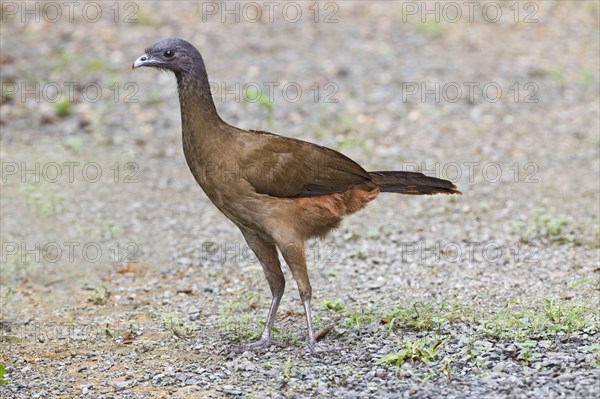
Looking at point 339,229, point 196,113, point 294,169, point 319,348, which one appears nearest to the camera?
point 319,348

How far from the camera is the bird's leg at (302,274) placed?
5.84 m

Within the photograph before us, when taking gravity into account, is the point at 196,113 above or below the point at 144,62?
below

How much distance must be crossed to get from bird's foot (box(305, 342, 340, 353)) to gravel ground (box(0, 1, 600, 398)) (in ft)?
0.31

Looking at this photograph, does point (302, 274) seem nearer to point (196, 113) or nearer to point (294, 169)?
point (294, 169)

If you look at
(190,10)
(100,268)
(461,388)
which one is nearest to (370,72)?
(190,10)

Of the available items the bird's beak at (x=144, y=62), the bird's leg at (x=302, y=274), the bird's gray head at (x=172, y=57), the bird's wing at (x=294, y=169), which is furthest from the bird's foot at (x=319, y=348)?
the bird's beak at (x=144, y=62)

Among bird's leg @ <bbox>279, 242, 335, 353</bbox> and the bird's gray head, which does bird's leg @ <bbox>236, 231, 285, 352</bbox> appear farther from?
the bird's gray head

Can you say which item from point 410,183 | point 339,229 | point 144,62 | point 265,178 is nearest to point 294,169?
point 265,178

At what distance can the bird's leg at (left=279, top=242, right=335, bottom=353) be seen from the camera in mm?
5845

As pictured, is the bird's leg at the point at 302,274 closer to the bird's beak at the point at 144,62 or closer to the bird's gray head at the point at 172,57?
the bird's gray head at the point at 172,57

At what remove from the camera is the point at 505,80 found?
12602 millimetres

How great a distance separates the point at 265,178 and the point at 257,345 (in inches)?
41.6

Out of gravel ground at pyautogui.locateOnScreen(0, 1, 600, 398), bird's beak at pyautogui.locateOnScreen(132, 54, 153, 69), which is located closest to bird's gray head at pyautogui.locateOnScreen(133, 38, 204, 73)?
bird's beak at pyautogui.locateOnScreen(132, 54, 153, 69)

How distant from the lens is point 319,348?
19.1 ft
